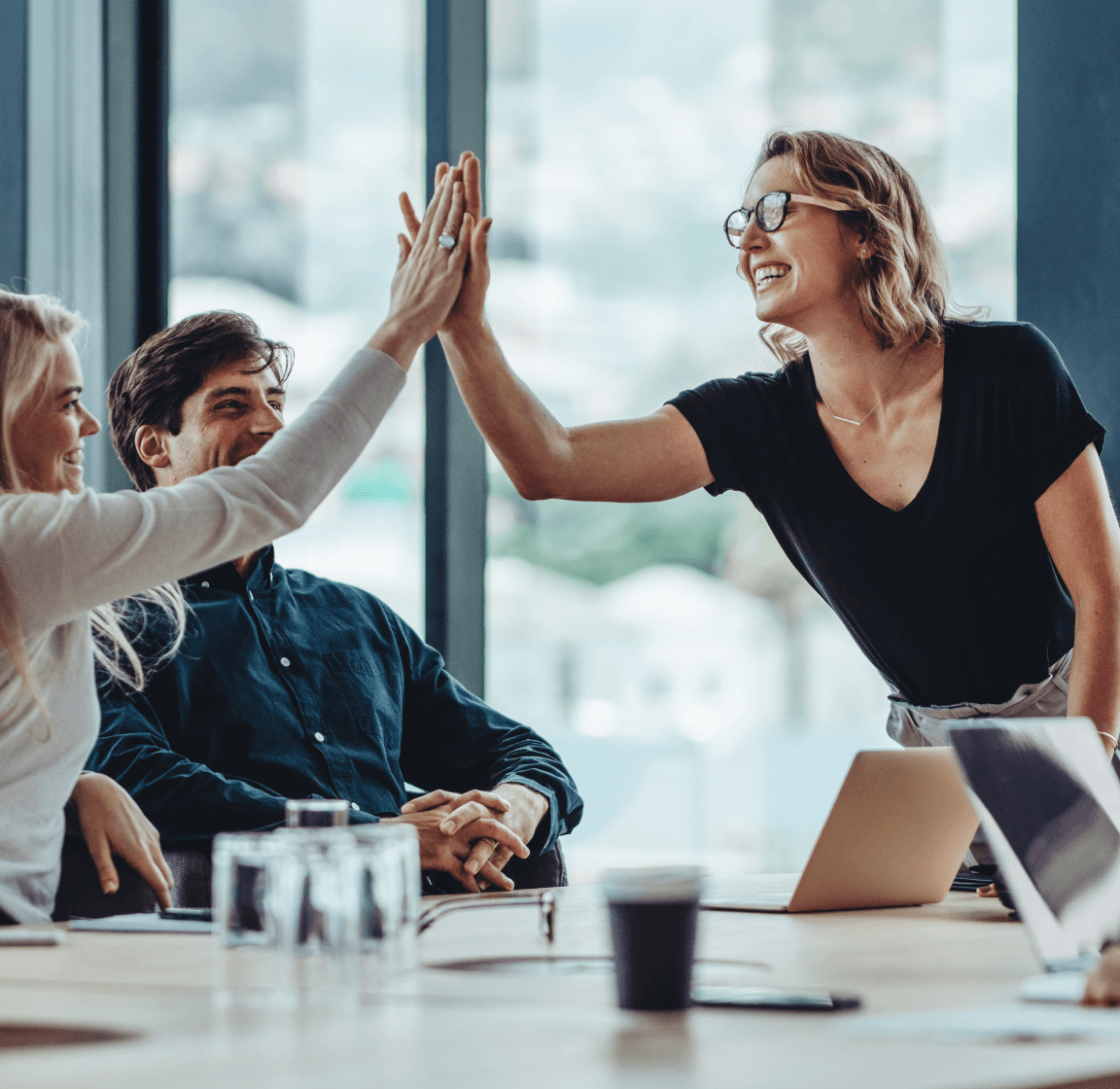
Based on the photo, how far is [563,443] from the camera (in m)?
2.04

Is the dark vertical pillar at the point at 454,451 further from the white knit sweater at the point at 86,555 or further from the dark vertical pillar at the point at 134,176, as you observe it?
the white knit sweater at the point at 86,555

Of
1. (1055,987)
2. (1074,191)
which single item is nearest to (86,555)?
(1055,987)

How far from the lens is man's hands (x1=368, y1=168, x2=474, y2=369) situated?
1.80 metres

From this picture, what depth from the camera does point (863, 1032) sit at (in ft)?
2.65

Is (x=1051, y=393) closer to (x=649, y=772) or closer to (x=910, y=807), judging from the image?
(x=910, y=807)

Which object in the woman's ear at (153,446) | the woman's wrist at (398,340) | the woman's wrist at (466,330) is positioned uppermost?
the woman's wrist at (466,330)

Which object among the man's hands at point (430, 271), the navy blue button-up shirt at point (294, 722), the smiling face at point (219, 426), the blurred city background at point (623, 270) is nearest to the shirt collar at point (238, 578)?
the navy blue button-up shirt at point (294, 722)

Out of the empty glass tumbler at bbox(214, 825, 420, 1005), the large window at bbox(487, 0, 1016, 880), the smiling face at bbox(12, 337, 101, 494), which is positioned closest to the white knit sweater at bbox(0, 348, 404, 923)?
the smiling face at bbox(12, 337, 101, 494)

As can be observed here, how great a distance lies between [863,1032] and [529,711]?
6.28 m

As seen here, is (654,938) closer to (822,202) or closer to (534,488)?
(534,488)

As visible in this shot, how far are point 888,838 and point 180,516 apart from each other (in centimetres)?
74

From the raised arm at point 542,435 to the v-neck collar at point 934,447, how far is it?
16 cm

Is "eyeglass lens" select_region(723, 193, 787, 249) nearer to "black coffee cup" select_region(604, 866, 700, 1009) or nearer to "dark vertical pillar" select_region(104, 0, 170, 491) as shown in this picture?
"black coffee cup" select_region(604, 866, 700, 1009)

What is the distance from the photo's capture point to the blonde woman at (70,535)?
4.66 ft
